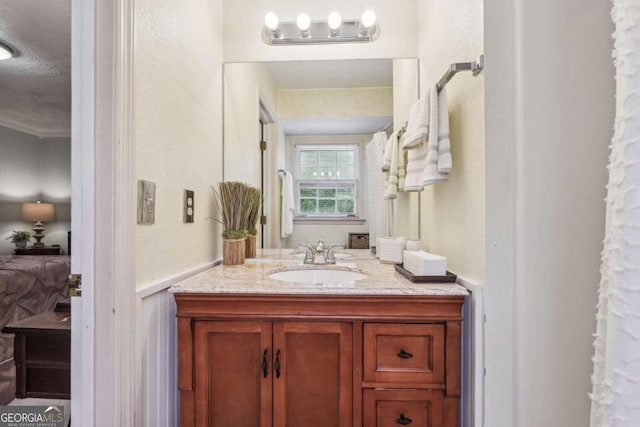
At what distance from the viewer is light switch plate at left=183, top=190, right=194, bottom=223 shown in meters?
1.30

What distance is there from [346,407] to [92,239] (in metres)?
0.96

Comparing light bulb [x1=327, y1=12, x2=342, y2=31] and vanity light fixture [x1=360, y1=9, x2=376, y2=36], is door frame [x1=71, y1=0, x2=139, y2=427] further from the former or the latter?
vanity light fixture [x1=360, y1=9, x2=376, y2=36]

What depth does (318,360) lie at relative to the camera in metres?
1.12

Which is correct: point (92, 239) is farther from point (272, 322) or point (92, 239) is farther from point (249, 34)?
point (249, 34)

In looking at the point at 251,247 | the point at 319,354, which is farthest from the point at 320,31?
the point at 319,354

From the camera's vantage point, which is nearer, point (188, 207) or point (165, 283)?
point (165, 283)

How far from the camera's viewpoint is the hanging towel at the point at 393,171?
169cm

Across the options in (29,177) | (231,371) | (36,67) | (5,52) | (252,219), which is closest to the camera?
(231,371)

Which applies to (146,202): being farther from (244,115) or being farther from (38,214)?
(38,214)

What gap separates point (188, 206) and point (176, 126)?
324 millimetres

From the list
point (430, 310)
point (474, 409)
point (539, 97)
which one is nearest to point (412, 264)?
point (430, 310)

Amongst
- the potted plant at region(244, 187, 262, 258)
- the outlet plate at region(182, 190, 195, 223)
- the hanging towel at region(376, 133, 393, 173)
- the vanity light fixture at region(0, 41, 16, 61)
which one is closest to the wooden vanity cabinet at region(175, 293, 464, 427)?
the outlet plate at region(182, 190, 195, 223)

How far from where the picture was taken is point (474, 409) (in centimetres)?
105

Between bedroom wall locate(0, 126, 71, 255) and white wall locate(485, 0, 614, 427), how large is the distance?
4.39m
